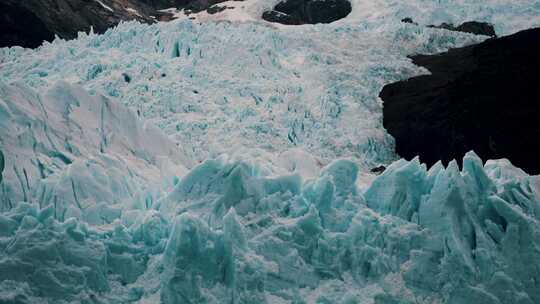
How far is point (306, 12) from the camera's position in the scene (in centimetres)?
4394

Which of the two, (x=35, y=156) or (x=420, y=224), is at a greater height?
(x=35, y=156)

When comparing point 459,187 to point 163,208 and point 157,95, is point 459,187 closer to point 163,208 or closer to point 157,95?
point 163,208

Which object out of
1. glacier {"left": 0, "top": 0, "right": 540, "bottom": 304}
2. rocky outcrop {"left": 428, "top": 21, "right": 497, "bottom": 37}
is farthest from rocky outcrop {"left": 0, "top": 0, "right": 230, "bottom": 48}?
glacier {"left": 0, "top": 0, "right": 540, "bottom": 304}

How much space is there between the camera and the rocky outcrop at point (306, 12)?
41.9 m

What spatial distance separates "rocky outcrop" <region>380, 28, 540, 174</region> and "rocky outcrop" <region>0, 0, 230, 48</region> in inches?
725

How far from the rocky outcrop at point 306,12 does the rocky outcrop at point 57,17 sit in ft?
22.7

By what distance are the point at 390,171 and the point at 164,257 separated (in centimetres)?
300

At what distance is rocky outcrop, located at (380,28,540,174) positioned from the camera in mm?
17688

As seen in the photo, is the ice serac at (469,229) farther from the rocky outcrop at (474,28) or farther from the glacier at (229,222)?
the rocky outcrop at (474,28)

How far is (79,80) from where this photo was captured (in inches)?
718

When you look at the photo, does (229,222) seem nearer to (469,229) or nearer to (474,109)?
(469,229)

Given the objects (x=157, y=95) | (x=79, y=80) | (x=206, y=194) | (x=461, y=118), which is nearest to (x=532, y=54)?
(x=461, y=118)

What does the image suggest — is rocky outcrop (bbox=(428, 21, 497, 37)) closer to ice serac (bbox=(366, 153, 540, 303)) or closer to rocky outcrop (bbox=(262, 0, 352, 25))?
rocky outcrop (bbox=(262, 0, 352, 25))

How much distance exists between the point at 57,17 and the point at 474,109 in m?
23.5
